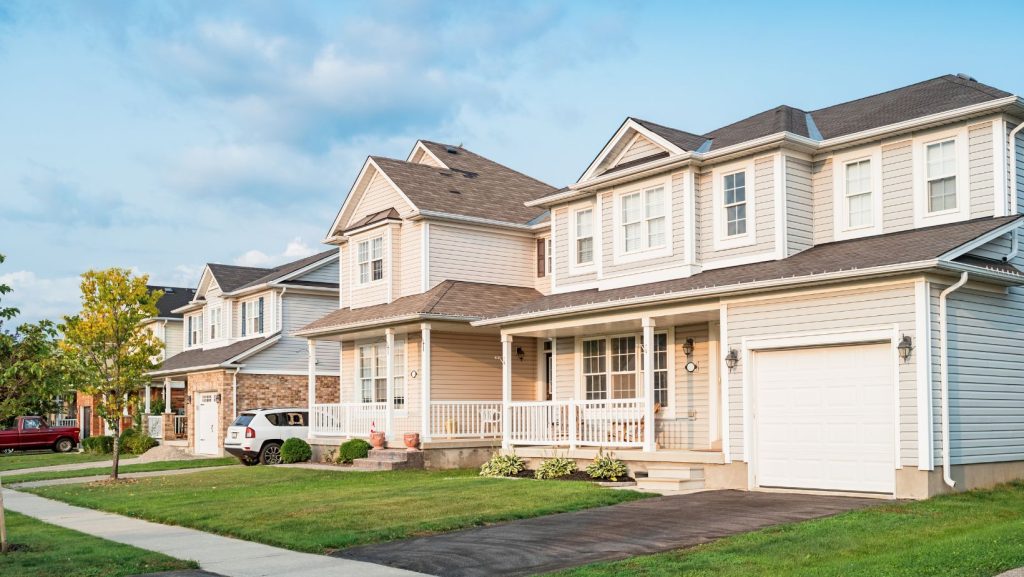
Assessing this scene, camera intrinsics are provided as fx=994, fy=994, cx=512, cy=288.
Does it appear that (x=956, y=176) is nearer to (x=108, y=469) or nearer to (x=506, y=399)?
(x=506, y=399)

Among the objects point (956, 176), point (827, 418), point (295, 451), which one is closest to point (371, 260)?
point (295, 451)

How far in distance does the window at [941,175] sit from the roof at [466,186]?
13.0 m

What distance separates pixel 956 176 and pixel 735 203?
4.03 meters

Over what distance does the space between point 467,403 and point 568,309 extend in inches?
224

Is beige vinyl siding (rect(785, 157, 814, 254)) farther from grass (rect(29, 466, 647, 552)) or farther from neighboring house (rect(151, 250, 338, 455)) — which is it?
neighboring house (rect(151, 250, 338, 455))

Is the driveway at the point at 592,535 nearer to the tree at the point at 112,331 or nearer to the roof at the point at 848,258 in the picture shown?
the roof at the point at 848,258

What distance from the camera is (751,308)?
17.4 metres

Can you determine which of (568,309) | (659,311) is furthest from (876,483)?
(568,309)

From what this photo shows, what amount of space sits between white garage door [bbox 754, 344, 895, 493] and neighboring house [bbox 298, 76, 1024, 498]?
4cm

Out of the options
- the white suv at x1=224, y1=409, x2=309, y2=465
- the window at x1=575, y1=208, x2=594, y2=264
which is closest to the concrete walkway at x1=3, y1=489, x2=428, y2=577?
the white suv at x1=224, y1=409, x2=309, y2=465

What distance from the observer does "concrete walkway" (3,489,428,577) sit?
11055mm

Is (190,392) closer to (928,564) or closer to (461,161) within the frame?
(461,161)

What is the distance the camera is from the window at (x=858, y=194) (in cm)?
1844

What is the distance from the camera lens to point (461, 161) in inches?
1251
